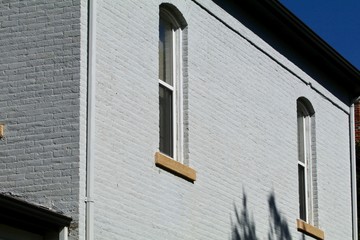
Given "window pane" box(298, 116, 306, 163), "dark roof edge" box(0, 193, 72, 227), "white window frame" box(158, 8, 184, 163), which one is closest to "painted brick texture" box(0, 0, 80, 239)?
"dark roof edge" box(0, 193, 72, 227)

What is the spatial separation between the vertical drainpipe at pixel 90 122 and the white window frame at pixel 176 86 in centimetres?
228

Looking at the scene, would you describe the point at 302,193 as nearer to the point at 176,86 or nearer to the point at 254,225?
the point at 254,225

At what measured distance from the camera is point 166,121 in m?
18.1

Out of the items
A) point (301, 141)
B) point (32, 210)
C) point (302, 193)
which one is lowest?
point (32, 210)

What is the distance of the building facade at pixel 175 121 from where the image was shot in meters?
15.5

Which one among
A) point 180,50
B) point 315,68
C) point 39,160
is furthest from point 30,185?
point 315,68

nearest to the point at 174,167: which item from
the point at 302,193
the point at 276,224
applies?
the point at 276,224

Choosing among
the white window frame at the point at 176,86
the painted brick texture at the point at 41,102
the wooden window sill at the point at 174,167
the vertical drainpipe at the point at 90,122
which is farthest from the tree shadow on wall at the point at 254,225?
the painted brick texture at the point at 41,102

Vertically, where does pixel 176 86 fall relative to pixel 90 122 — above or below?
above

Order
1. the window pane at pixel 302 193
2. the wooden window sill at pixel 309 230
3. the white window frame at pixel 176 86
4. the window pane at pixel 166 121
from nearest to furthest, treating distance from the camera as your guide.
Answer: the window pane at pixel 166 121
the white window frame at pixel 176 86
the wooden window sill at pixel 309 230
the window pane at pixel 302 193

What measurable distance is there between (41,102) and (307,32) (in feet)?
26.3

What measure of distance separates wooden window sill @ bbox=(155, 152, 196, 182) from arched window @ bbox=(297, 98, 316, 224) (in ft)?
16.5

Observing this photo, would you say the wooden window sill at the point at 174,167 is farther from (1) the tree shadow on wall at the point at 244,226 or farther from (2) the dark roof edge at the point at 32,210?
(2) the dark roof edge at the point at 32,210

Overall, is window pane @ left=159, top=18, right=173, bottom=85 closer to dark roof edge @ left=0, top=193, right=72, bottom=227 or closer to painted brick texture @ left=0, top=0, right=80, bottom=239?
painted brick texture @ left=0, top=0, right=80, bottom=239
